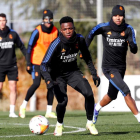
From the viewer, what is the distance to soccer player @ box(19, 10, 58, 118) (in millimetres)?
11773

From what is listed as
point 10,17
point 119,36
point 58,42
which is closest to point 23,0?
point 10,17

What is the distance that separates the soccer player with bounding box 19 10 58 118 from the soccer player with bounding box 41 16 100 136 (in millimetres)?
3697

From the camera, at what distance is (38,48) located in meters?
12.0

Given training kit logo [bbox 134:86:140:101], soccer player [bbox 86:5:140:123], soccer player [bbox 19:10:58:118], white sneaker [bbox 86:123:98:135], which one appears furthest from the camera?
training kit logo [bbox 134:86:140:101]

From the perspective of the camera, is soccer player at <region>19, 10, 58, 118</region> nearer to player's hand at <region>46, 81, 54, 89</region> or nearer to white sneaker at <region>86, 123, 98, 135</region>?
white sneaker at <region>86, 123, 98, 135</region>

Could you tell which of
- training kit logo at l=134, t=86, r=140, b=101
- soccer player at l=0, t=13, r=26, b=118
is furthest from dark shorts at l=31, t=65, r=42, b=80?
training kit logo at l=134, t=86, r=140, b=101

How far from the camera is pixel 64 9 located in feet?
54.5

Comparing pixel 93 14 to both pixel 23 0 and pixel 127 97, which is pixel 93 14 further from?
pixel 127 97

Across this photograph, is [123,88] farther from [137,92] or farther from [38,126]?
[137,92]

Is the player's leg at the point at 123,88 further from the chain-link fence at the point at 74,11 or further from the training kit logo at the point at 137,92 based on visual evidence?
the chain-link fence at the point at 74,11

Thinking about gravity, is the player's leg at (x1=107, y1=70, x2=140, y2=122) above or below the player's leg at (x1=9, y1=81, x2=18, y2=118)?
above

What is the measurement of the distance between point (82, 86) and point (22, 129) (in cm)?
159

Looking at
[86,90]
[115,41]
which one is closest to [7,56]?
[115,41]

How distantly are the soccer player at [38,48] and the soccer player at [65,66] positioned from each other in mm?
3697
